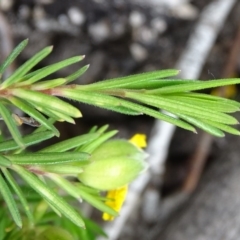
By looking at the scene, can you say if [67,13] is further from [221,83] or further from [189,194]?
[221,83]

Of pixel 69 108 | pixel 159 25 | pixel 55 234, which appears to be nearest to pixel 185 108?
pixel 69 108

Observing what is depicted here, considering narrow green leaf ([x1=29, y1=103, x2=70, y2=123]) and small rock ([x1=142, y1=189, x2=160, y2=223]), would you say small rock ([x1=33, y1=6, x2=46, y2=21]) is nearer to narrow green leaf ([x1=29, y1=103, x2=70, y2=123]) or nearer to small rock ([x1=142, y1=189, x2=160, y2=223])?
small rock ([x1=142, y1=189, x2=160, y2=223])

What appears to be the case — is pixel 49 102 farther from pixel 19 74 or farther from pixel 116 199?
pixel 116 199

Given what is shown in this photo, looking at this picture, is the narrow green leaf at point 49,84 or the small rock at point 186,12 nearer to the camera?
the narrow green leaf at point 49,84

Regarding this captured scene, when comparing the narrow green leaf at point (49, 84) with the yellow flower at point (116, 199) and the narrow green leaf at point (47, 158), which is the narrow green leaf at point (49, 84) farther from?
the yellow flower at point (116, 199)

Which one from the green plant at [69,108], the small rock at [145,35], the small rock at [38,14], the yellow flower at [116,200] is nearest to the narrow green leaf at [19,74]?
the green plant at [69,108]

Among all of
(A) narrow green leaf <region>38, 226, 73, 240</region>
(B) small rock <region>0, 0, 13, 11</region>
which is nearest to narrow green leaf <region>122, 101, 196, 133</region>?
(A) narrow green leaf <region>38, 226, 73, 240</region>
